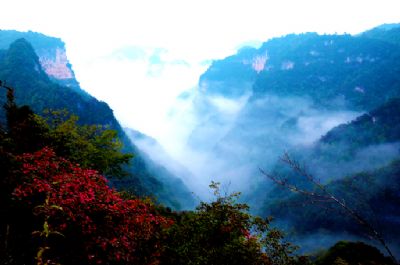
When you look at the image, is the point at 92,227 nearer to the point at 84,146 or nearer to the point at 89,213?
the point at 89,213

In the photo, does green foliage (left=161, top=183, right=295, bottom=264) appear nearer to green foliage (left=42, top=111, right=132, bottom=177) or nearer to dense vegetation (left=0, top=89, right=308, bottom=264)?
dense vegetation (left=0, top=89, right=308, bottom=264)

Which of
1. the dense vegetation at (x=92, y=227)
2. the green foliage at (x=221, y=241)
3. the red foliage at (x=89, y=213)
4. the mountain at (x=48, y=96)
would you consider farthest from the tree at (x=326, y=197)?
the mountain at (x=48, y=96)

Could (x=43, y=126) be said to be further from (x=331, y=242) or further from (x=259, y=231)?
(x=331, y=242)

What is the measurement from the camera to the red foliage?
35.4 ft

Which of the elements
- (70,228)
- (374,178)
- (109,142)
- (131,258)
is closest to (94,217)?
(70,228)

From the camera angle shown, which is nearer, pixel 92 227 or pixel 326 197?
pixel 326 197

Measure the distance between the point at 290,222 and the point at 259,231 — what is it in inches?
4376

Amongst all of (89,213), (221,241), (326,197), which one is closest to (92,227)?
(89,213)

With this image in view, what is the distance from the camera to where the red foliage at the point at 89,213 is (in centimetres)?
1078

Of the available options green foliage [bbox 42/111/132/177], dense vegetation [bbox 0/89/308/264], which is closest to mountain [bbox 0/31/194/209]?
green foliage [bbox 42/111/132/177]

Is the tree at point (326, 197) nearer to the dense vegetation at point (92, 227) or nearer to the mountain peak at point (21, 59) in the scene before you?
the dense vegetation at point (92, 227)

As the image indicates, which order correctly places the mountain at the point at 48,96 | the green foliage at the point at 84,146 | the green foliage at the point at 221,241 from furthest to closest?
the mountain at the point at 48,96 → the green foliage at the point at 84,146 → the green foliage at the point at 221,241

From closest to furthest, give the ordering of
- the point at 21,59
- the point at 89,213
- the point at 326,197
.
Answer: the point at 326,197
the point at 89,213
the point at 21,59

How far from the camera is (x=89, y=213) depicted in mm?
11578
